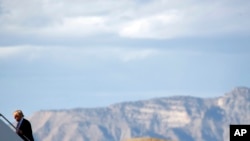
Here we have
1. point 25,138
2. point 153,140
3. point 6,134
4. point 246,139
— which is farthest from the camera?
point 153,140

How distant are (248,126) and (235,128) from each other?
648 mm

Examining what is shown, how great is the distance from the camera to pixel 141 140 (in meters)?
35.7

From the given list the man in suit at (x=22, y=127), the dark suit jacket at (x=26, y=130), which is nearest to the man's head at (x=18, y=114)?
the man in suit at (x=22, y=127)

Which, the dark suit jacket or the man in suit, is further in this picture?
the dark suit jacket

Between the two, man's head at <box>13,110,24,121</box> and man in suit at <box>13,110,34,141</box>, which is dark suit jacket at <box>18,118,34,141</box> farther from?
man's head at <box>13,110,24,121</box>

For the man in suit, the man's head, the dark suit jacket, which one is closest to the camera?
the man in suit

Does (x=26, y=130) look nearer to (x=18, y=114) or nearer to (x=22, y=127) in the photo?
(x=22, y=127)

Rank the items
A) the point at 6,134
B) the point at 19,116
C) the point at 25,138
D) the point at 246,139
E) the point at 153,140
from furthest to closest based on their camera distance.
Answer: the point at 153,140, the point at 246,139, the point at 19,116, the point at 25,138, the point at 6,134

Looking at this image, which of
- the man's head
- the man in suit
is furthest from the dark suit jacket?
the man's head

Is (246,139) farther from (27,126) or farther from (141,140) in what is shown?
(141,140)

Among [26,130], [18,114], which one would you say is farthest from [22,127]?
[18,114]

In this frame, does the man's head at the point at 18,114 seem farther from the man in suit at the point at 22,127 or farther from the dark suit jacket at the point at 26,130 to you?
the dark suit jacket at the point at 26,130

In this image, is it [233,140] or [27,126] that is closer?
[27,126]

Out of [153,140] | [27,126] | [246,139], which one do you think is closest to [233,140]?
[246,139]
